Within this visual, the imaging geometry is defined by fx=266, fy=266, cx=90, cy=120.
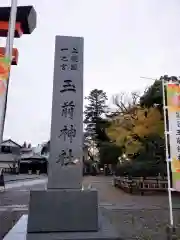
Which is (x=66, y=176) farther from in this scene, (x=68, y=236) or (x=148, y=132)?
(x=148, y=132)

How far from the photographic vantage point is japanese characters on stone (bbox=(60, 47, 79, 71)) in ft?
20.4

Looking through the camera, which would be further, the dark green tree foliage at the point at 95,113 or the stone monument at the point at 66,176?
the dark green tree foliage at the point at 95,113

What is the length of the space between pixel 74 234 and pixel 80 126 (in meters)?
2.23

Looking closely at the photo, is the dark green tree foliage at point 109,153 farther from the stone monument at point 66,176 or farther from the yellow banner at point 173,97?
the stone monument at point 66,176

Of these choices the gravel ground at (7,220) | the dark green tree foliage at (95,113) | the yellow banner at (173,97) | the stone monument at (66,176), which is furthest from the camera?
the dark green tree foliage at (95,113)

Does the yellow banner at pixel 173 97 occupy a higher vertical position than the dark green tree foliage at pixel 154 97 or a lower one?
lower

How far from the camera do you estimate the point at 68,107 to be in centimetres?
599

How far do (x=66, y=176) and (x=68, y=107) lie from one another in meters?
1.52

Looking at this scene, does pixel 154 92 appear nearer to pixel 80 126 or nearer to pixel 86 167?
pixel 80 126

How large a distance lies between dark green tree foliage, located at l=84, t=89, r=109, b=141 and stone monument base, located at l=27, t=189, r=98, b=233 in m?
40.7

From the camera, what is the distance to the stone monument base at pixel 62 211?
16.1ft

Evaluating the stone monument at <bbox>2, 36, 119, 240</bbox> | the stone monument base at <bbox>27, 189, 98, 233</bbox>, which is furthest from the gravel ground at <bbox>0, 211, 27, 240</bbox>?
the stone monument base at <bbox>27, 189, 98, 233</bbox>

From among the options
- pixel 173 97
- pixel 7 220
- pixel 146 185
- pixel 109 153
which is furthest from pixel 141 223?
pixel 109 153

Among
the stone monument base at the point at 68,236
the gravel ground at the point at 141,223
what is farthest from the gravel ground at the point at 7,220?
the gravel ground at the point at 141,223
